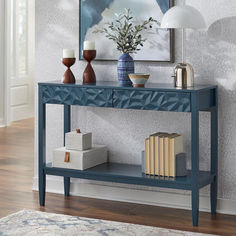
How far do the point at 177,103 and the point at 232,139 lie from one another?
1.90 feet

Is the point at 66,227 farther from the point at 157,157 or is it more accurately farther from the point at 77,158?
the point at 157,157

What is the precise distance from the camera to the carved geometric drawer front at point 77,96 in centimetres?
404

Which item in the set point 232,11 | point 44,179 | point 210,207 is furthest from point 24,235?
point 232,11

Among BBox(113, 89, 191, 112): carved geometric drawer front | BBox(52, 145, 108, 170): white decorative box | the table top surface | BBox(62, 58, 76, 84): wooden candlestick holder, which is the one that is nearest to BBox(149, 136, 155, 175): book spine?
BBox(113, 89, 191, 112): carved geometric drawer front

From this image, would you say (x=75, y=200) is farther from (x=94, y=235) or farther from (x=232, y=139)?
A: (x=232, y=139)

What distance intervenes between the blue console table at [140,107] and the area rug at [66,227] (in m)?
0.32

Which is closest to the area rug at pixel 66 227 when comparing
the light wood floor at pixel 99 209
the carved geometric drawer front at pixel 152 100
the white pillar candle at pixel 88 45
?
the light wood floor at pixel 99 209

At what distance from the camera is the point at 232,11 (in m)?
4.02

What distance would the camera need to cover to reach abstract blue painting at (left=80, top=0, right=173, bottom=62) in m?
4.24

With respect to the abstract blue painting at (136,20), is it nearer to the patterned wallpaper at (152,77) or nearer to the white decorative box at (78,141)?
the patterned wallpaper at (152,77)

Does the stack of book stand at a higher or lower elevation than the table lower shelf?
higher

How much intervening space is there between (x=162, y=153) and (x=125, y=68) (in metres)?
0.67

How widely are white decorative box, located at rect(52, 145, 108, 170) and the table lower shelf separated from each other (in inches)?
1.5

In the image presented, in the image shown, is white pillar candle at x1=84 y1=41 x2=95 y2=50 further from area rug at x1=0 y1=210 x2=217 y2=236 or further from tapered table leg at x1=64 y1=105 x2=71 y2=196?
area rug at x1=0 y1=210 x2=217 y2=236
